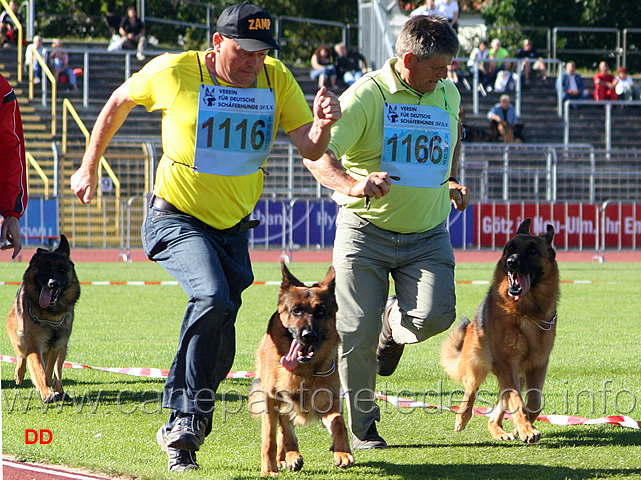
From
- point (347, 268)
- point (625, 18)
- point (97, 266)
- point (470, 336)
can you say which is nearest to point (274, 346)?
point (347, 268)

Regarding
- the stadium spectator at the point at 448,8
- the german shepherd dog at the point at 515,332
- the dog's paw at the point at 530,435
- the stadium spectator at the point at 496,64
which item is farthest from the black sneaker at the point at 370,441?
the stadium spectator at the point at 496,64

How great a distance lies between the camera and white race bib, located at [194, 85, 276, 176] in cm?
458

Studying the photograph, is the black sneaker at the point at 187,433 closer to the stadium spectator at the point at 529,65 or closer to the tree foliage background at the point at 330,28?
the stadium spectator at the point at 529,65

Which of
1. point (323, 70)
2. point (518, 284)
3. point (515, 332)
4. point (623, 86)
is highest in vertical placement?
point (323, 70)

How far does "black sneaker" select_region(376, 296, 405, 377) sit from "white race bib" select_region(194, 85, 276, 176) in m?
1.44

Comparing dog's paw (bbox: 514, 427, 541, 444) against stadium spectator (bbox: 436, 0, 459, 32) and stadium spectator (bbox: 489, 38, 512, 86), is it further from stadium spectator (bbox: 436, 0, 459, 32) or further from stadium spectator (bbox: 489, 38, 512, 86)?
stadium spectator (bbox: 489, 38, 512, 86)

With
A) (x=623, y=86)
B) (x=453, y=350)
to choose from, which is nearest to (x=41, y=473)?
(x=453, y=350)

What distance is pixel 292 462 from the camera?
4648 millimetres

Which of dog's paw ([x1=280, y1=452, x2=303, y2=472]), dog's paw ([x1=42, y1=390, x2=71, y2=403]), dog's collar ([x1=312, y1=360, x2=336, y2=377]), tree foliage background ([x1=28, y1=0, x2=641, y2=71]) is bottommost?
dog's paw ([x1=42, y1=390, x2=71, y2=403])

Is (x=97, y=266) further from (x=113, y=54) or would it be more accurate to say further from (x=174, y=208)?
(x=174, y=208)

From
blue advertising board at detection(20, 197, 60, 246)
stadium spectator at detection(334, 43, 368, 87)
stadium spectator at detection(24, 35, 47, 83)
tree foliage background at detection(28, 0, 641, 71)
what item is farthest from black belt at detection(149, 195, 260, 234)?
tree foliage background at detection(28, 0, 641, 71)

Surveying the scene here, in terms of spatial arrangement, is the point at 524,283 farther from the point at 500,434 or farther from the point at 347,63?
the point at 347,63

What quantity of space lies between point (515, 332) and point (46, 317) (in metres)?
3.31

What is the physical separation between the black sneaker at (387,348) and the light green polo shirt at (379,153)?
64 centimetres
